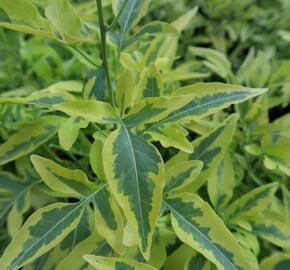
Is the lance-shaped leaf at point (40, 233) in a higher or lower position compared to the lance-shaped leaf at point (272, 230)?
higher

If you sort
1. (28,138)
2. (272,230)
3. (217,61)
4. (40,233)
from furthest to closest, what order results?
(217,61) < (28,138) < (272,230) < (40,233)

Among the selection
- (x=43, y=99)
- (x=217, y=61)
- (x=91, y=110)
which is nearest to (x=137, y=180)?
(x=91, y=110)

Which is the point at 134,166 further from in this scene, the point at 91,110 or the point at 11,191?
the point at 11,191

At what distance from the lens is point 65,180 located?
865mm

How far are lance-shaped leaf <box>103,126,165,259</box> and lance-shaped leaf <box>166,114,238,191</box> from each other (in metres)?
0.21

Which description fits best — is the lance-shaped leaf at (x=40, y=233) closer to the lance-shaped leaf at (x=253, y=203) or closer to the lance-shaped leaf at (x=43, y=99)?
the lance-shaped leaf at (x=43, y=99)

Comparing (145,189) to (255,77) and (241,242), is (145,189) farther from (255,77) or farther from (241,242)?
(255,77)

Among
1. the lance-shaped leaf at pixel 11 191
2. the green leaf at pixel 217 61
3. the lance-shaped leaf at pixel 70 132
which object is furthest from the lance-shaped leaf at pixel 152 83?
the green leaf at pixel 217 61

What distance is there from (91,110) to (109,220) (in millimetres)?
191

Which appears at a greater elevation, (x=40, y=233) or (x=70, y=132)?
(x=70, y=132)

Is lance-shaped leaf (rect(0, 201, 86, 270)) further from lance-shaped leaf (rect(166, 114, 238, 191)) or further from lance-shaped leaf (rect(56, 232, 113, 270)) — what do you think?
lance-shaped leaf (rect(166, 114, 238, 191))

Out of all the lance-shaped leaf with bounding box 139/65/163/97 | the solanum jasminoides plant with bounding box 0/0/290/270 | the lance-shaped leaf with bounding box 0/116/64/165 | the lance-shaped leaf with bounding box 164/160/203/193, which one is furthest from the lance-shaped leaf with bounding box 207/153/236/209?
the lance-shaped leaf with bounding box 0/116/64/165

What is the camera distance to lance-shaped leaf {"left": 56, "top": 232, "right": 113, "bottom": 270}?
839 mm

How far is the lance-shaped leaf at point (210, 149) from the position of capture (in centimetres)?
90
